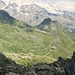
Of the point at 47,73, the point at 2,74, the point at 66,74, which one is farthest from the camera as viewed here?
the point at 66,74

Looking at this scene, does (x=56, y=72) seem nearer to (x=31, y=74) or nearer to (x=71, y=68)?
(x=71, y=68)

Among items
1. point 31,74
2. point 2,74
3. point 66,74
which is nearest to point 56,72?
point 66,74

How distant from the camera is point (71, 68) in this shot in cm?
7656

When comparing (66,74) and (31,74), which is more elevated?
(31,74)

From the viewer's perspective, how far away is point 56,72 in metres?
76.2

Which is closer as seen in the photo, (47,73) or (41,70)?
(47,73)

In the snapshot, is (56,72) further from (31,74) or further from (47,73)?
(31,74)

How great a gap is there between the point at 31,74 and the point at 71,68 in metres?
18.6

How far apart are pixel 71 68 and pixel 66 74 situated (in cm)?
261

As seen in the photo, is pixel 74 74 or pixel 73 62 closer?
pixel 74 74

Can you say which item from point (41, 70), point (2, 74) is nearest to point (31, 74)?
point (2, 74)

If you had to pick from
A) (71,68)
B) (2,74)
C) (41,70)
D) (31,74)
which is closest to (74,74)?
(71,68)

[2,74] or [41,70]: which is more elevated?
[2,74]

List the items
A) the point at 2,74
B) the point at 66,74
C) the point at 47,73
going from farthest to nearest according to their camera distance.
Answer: the point at 66,74 < the point at 47,73 < the point at 2,74
